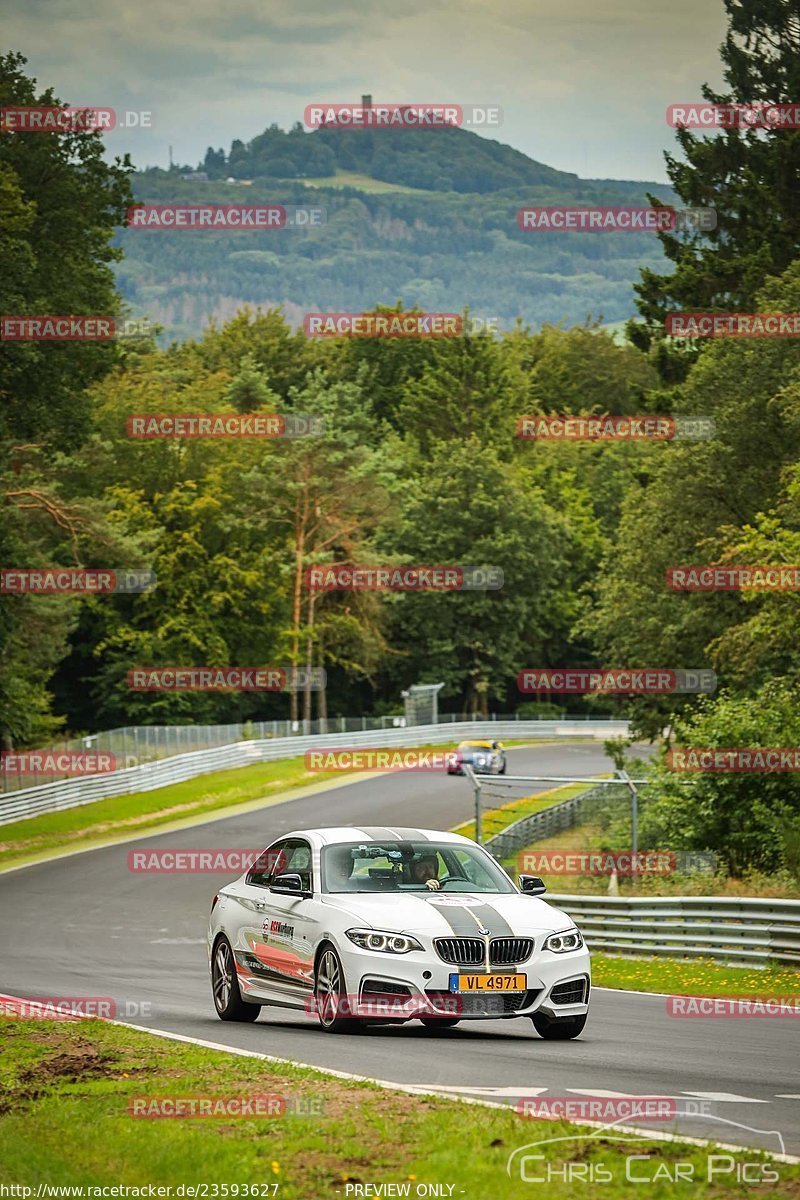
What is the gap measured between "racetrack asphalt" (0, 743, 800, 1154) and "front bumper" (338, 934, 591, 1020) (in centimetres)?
25

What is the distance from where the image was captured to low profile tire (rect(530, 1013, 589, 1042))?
44.5 feet

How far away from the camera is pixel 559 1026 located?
44.9 feet

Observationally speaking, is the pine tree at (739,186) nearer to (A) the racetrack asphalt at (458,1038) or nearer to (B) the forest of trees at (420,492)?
(B) the forest of trees at (420,492)

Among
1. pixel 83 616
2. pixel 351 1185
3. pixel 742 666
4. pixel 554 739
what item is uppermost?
pixel 351 1185

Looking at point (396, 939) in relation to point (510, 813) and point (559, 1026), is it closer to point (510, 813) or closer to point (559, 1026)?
point (559, 1026)

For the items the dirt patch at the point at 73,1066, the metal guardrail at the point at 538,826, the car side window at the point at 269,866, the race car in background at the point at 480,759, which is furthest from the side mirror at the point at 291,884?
the race car in background at the point at 480,759

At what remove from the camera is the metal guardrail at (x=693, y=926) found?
21234 millimetres

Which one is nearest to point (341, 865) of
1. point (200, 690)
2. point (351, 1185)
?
point (351, 1185)

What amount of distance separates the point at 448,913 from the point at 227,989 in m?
2.82

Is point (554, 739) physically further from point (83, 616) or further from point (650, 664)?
point (650, 664)

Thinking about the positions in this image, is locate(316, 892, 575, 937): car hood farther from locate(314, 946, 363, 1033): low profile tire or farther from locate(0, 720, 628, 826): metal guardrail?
locate(0, 720, 628, 826): metal guardrail

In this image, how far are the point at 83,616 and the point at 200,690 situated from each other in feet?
Result: 24.8

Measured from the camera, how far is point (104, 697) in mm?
88938

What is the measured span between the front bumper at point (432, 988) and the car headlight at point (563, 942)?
58 millimetres
